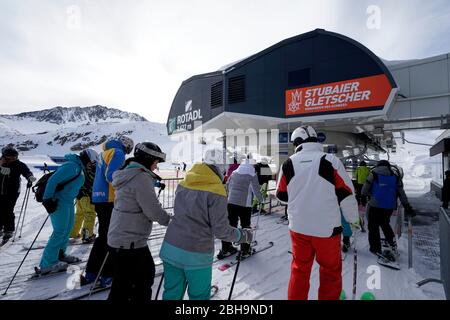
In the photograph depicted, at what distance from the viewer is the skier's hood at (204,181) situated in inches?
84.4

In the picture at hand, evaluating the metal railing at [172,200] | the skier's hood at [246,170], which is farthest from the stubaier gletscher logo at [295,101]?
the skier's hood at [246,170]

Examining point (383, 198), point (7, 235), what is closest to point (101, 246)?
point (7, 235)

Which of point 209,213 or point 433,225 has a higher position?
point 209,213

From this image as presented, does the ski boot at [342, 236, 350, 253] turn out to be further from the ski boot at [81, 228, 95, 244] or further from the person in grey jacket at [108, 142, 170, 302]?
the ski boot at [81, 228, 95, 244]

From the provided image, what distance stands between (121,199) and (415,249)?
253 inches

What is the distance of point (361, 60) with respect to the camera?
27.9ft

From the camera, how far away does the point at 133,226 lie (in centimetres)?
231

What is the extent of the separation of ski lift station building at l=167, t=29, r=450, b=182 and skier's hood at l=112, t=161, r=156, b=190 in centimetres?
852

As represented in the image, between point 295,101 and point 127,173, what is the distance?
9060mm

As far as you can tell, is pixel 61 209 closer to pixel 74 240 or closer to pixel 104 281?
pixel 104 281

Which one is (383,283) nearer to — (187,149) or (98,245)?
(98,245)

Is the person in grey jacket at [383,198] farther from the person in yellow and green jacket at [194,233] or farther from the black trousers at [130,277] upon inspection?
the black trousers at [130,277]

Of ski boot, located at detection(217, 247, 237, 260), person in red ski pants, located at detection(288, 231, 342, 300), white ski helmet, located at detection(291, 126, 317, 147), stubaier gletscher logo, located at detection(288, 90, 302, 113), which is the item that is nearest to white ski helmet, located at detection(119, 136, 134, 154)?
white ski helmet, located at detection(291, 126, 317, 147)

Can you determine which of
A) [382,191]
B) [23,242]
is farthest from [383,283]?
[23,242]
